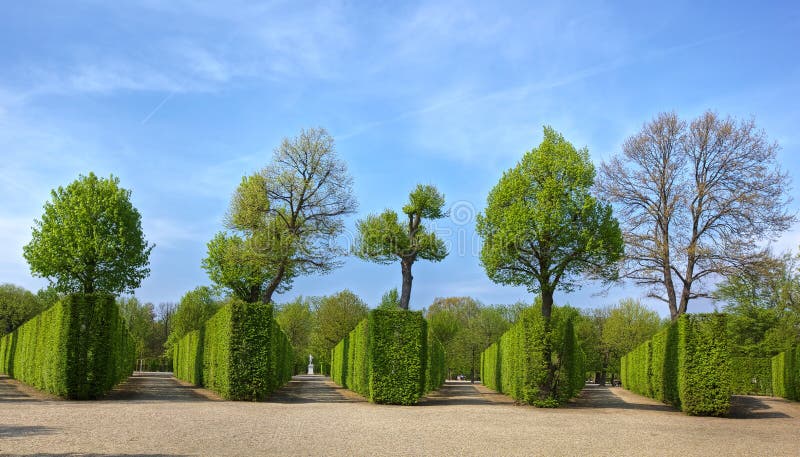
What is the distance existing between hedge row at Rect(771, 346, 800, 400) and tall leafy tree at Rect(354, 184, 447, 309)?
19.3 m

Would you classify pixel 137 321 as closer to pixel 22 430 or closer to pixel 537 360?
pixel 537 360

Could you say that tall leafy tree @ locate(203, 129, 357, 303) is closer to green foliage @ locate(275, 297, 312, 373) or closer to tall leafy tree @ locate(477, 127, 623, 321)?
tall leafy tree @ locate(477, 127, 623, 321)

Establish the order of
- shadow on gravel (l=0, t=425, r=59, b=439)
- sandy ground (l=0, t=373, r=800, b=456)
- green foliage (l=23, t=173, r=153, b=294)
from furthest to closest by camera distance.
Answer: green foliage (l=23, t=173, r=153, b=294)
shadow on gravel (l=0, t=425, r=59, b=439)
sandy ground (l=0, t=373, r=800, b=456)

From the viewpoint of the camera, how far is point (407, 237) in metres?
39.1

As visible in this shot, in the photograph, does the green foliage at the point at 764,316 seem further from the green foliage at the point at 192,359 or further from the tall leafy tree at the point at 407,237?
the green foliage at the point at 192,359

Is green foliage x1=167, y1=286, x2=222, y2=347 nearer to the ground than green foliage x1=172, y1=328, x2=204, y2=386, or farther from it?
Result: farther from it

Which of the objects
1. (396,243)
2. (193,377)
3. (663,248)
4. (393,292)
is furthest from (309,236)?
(393,292)

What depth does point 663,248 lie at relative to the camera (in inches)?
1149

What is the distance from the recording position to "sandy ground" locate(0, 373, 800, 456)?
10406 mm

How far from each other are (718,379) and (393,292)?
43.6 meters

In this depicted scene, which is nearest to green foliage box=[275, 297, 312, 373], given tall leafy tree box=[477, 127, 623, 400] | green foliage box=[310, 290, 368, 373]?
green foliage box=[310, 290, 368, 373]

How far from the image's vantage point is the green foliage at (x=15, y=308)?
195 ft

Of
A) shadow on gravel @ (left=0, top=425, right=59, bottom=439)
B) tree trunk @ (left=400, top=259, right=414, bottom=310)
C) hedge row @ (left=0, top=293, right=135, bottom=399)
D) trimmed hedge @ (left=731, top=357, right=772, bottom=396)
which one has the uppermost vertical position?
tree trunk @ (left=400, top=259, right=414, bottom=310)

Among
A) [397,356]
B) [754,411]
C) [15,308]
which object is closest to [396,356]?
[397,356]
